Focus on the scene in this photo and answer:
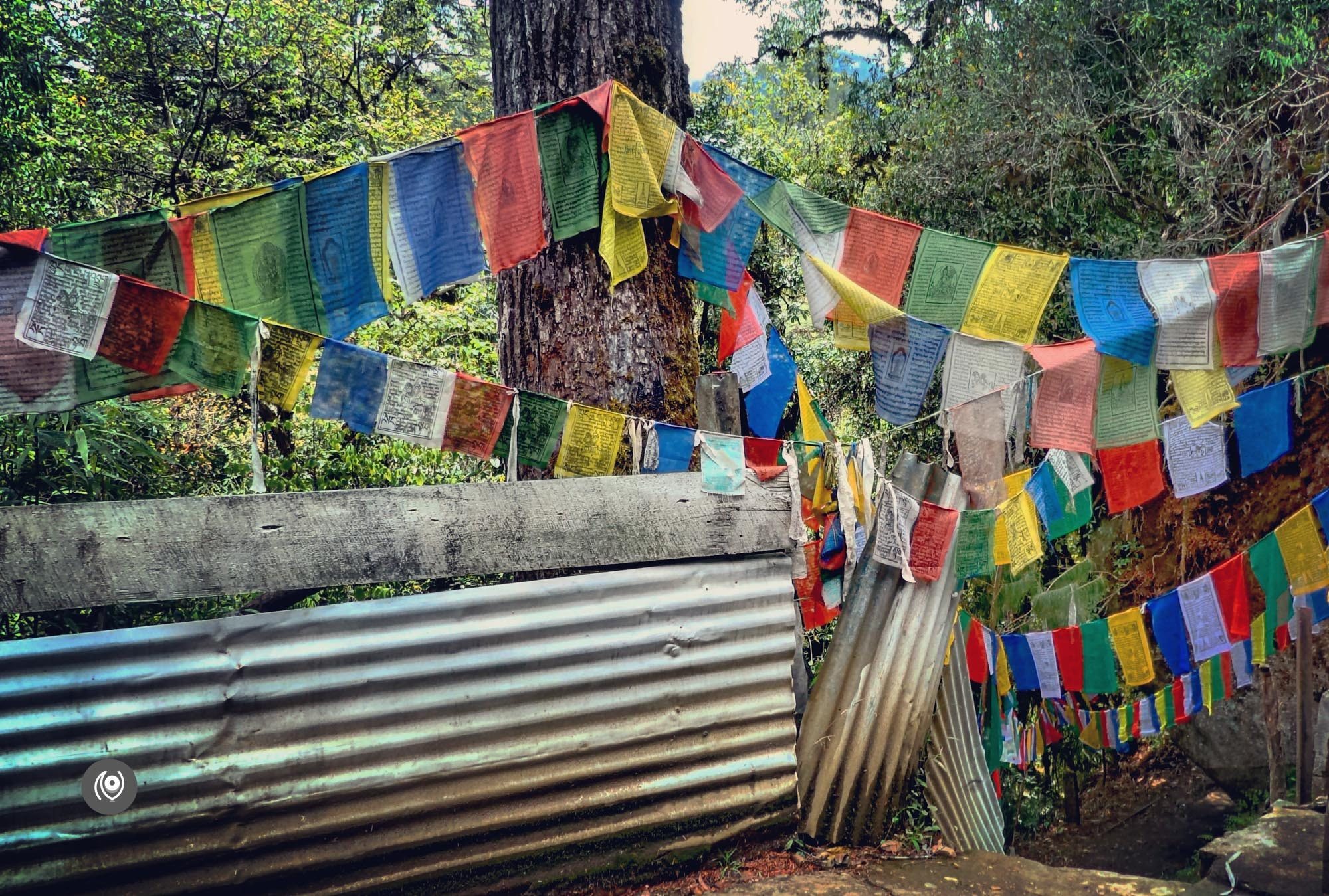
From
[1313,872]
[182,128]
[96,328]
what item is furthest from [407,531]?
[182,128]

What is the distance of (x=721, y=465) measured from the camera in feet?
10.4

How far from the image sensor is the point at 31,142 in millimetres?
6133

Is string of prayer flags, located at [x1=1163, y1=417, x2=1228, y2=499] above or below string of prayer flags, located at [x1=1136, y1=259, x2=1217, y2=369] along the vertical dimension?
below

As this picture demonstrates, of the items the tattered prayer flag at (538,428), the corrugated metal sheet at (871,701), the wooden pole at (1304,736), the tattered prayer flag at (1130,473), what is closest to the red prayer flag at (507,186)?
the tattered prayer flag at (538,428)

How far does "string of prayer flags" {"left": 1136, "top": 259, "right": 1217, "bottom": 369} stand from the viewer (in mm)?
3986

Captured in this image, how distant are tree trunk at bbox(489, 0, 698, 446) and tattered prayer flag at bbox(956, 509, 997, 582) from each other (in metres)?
1.26

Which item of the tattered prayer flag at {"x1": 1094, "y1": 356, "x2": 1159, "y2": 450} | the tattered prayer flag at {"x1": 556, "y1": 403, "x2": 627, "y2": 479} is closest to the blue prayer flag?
the tattered prayer flag at {"x1": 556, "y1": 403, "x2": 627, "y2": 479}

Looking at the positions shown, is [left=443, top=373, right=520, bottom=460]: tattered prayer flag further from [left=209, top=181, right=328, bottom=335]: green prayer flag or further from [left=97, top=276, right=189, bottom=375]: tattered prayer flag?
[left=97, top=276, right=189, bottom=375]: tattered prayer flag

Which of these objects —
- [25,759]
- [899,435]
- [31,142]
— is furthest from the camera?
[899,435]

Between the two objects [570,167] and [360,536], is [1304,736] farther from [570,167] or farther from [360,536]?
[360,536]

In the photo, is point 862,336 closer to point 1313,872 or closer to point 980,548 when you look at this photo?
point 980,548

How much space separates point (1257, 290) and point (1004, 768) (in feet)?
18.4

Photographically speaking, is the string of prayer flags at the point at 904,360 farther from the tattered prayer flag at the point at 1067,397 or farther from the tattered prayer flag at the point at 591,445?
the tattered prayer flag at the point at 591,445

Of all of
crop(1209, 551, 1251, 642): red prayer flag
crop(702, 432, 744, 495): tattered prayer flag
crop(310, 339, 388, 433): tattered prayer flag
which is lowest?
crop(1209, 551, 1251, 642): red prayer flag
